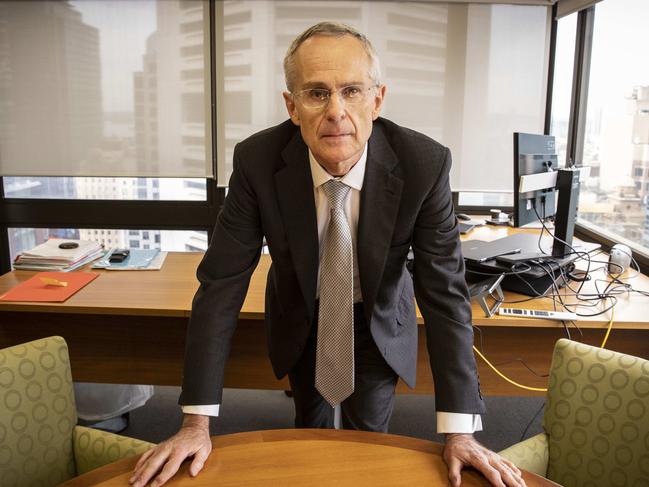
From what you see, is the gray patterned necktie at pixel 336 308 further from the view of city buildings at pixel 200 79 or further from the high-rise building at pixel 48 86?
the high-rise building at pixel 48 86

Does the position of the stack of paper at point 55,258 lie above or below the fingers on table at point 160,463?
above

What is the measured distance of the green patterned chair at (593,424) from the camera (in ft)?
4.39

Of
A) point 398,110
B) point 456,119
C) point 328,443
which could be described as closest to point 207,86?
point 398,110

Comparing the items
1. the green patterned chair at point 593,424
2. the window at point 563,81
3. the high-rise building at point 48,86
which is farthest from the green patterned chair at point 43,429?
the window at point 563,81

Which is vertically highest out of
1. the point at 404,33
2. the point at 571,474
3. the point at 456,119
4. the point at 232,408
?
the point at 404,33

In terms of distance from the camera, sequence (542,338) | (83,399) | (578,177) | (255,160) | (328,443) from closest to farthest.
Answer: (328,443) → (255,160) → (542,338) → (578,177) → (83,399)

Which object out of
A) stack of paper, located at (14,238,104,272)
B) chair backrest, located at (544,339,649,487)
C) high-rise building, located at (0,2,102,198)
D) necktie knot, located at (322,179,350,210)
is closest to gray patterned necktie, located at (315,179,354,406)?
necktie knot, located at (322,179,350,210)

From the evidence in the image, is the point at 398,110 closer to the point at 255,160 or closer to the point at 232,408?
the point at 232,408

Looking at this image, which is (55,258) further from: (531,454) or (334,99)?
(531,454)

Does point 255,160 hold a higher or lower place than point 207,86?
lower

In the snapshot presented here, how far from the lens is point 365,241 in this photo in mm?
1334

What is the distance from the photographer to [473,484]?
105cm

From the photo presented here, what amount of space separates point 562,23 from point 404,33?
1018 millimetres

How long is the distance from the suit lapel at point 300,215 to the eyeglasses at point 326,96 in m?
0.18
